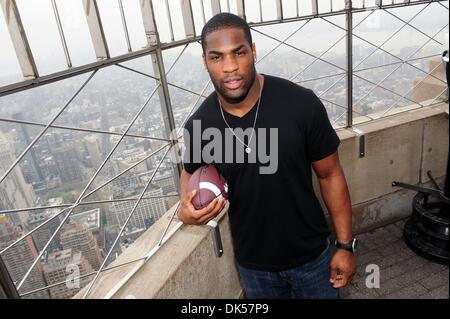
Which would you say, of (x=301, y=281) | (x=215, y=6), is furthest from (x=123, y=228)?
(x=215, y=6)

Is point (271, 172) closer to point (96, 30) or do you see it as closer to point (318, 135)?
point (318, 135)

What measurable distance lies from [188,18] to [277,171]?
170 centimetres

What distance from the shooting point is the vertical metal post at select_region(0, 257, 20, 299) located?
171 cm

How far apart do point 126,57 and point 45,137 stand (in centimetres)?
80

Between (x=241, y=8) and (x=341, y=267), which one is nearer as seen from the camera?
(x=341, y=267)

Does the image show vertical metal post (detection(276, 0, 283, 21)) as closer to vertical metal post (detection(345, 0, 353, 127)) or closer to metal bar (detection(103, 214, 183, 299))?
vertical metal post (detection(345, 0, 353, 127))

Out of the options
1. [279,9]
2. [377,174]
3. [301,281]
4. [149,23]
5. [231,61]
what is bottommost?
[377,174]

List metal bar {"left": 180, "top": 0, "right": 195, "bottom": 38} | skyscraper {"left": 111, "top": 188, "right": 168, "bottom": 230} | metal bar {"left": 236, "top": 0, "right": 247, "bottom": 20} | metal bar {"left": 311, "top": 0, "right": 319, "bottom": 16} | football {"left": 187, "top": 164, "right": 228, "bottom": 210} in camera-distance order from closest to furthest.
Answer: football {"left": 187, "top": 164, "right": 228, "bottom": 210}, skyscraper {"left": 111, "top": 188, "right": 168, "bottom": 230}, metal bar {"left": 180, "top": 0, "right": 195, "bottom": 38}, metal bar {"left": 236, "top": 0, "right": 247, "bottom": 20}, metal bar {"left": 311, "top": 0, "right": 319, "bottom": 16}

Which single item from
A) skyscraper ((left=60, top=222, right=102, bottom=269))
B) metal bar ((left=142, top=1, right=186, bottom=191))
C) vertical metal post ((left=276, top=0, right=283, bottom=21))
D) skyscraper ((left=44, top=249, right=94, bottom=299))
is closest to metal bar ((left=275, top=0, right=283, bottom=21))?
vertical metal post ((left=276, top=0, right=283, bottom=21))

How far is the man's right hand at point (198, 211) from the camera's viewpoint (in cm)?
208

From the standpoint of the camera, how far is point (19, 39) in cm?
192

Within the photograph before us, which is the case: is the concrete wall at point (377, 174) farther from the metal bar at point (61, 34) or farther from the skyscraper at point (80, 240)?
the metal bar at point (61, 34)

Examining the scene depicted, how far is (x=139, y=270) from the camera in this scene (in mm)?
2672

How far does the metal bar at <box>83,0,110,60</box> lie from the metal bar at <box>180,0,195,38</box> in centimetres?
87
